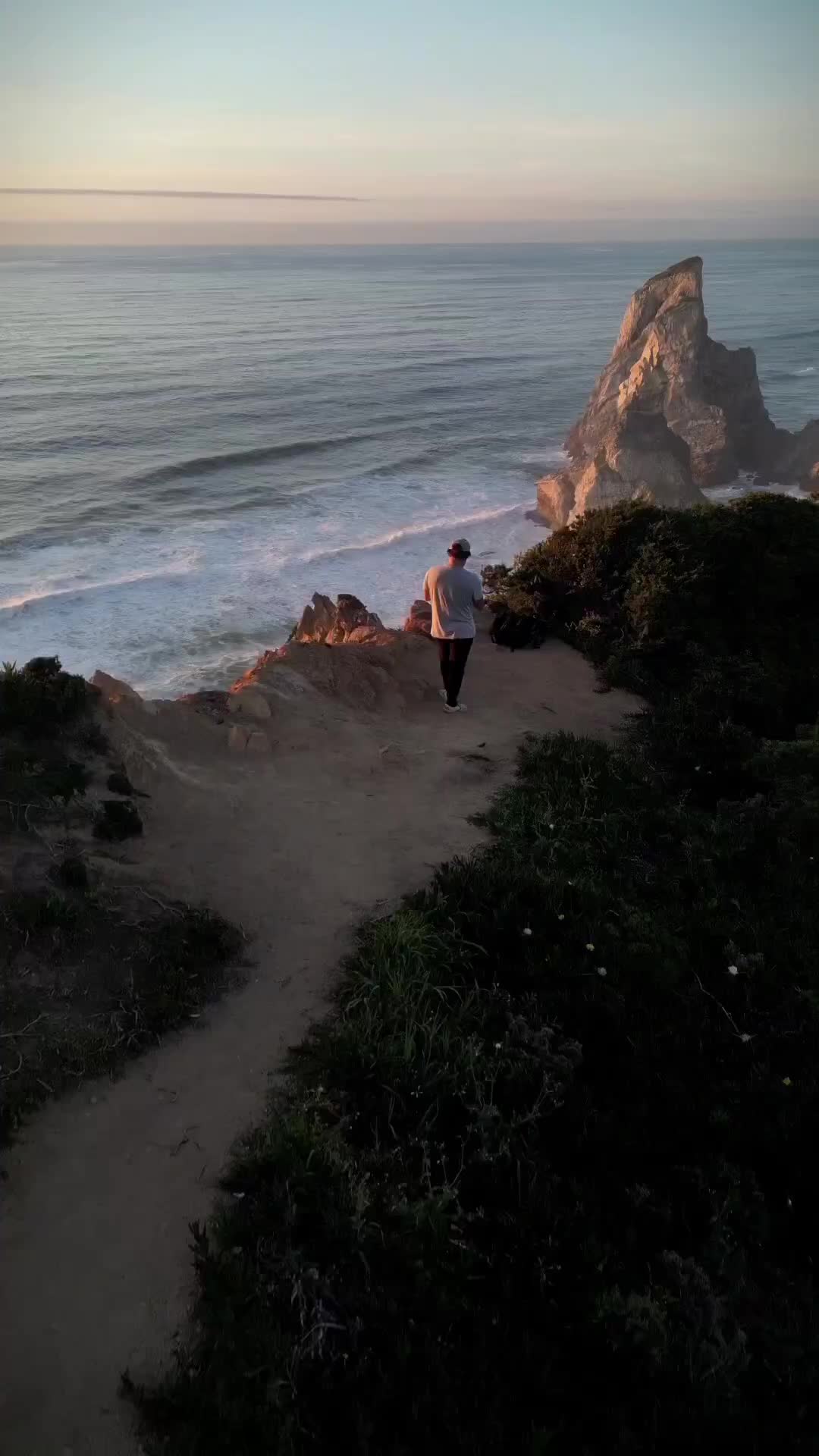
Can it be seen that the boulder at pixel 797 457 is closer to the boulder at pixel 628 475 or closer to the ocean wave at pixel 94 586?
the boulder at pixel 628 475

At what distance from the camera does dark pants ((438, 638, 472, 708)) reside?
349 inches

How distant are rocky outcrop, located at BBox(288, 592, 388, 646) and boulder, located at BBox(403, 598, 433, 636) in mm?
422

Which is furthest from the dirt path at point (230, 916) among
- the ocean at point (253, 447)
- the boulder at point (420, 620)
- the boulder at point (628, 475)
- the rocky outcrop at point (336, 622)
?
the boulder at point (628, 475)

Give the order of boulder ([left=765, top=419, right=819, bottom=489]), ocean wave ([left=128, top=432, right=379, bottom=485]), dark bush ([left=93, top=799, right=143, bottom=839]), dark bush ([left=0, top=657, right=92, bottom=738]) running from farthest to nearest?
boulder ([left=765, top=419, right=819, bottom=489]), ocean wave ([left=128, top=432, right=379, bottom=485]), dark bush ([left=0, top=657, right=92, bottom=738]), dark bush ([left=93, top=799, right=143, bottom=839])

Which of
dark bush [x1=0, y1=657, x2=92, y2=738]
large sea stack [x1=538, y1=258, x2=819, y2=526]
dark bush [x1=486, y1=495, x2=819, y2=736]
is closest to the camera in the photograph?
dark bush [x1=0, y1=657, x2=92, y2=738]

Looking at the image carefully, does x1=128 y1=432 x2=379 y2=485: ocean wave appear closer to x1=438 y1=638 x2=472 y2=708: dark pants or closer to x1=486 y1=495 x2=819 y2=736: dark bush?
x1=486 y1=495 x2=819 y2=736: dark bush

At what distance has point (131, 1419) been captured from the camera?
10.0 feet

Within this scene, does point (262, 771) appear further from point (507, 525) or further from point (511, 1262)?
point (507, 525)

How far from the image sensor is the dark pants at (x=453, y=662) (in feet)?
29.1

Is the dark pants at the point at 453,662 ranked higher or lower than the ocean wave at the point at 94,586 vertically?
higher

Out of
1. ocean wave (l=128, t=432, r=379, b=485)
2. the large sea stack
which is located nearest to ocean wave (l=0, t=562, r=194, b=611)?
ocean wave (l=128, t=432, r=379, b=485)

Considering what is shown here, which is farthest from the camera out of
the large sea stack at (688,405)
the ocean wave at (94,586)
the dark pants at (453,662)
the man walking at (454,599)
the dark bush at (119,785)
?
the large sea stack at (688,405)

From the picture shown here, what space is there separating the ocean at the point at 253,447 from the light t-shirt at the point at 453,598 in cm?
965

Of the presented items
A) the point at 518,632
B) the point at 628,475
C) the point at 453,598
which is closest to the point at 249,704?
the point at 453,598
